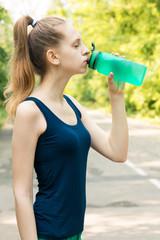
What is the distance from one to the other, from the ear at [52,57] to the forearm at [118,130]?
0.34 meters

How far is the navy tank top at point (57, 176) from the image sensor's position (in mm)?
1853

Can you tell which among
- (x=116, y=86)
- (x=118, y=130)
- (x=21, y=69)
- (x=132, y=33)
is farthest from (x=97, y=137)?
(x=132, y=33)

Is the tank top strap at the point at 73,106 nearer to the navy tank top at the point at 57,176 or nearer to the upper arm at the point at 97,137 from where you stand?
the upper arm at the point at 97,137

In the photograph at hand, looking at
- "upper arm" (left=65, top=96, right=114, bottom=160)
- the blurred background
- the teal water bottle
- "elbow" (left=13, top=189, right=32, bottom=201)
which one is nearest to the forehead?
the teal water bottle

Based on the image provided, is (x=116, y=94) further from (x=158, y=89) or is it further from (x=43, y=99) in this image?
(x=158, y=89)

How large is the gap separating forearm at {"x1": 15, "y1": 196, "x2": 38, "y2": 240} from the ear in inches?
23.8

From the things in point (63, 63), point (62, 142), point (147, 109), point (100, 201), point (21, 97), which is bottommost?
point (147, 109)

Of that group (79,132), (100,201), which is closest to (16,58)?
(79,132)

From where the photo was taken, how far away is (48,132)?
185 cm

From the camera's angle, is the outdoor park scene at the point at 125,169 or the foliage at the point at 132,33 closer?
the outdoor park scene at the point at 125,169

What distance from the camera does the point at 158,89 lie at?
2405 cm

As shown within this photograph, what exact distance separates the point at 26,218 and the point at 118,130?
63cm

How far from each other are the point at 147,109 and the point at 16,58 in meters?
25.5

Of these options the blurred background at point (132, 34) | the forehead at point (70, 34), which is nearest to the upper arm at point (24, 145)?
the forehead at point (70, 34)
